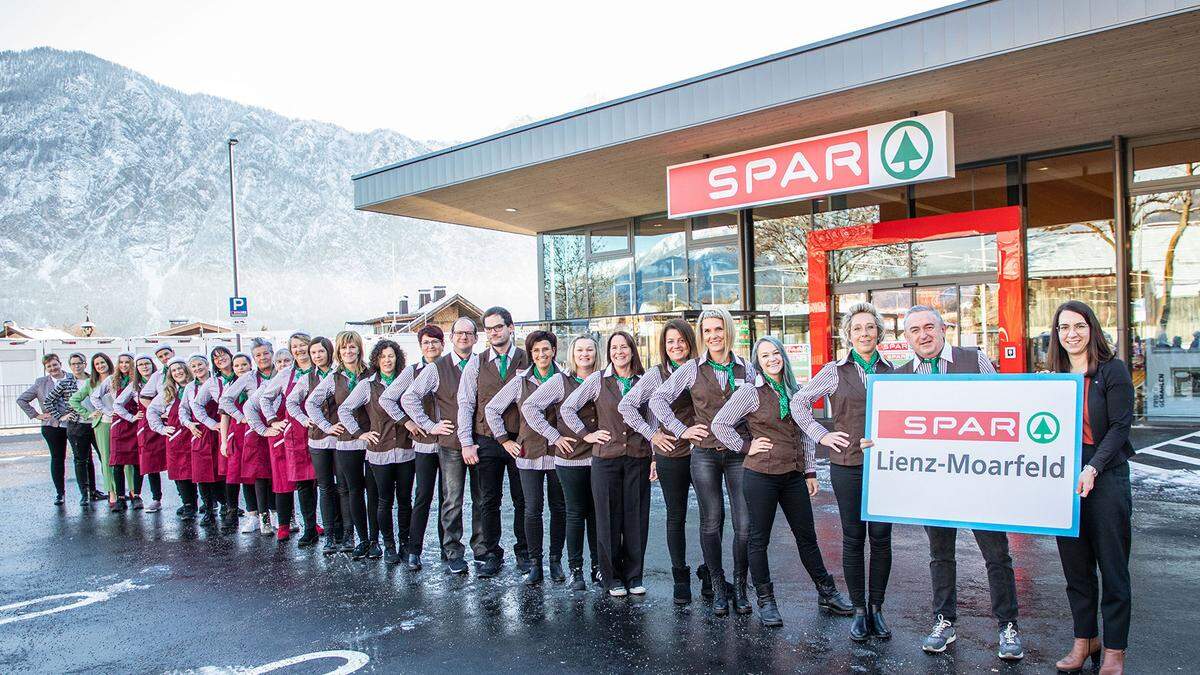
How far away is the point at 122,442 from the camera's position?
9.70m

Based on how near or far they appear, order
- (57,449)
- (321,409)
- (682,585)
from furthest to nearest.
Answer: (57,449)
(321,409)
(682,585)

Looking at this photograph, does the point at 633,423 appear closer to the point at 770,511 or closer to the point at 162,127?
the point at 770,511

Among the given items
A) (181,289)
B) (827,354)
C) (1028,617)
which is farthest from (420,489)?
(181,289)

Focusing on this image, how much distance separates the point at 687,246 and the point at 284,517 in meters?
11.2

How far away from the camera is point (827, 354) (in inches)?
568

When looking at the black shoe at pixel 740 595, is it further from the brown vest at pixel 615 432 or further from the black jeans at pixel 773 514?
the brown vest at pixel 615 432

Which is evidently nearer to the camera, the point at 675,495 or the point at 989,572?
the point at 989,572

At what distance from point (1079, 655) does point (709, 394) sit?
2.42m

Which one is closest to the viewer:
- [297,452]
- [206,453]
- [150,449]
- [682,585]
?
[682,585]

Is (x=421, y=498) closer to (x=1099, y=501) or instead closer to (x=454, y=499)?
(x=454, y=499)

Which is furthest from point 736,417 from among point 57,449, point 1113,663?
point 57,449

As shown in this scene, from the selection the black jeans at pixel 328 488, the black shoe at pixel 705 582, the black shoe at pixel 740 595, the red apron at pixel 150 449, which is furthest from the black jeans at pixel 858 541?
the red apron at pixel 150 449

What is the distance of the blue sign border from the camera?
13.6 feet

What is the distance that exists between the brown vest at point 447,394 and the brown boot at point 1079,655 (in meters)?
4.30
